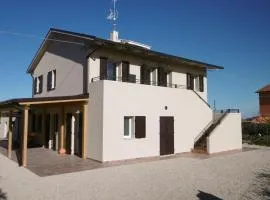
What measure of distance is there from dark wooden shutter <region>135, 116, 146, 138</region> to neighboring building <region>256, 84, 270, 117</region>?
30390 mm

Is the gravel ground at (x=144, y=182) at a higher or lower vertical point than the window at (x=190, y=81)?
lower

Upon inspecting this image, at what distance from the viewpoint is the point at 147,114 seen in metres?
14.7

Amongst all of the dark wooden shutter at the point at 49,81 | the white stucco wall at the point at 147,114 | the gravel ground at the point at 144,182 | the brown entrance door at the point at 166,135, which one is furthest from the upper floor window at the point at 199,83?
the dark wooden shutter at the point at 49,81

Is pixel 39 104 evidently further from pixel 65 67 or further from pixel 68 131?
pixel 65 67

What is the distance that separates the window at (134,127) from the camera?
14.0m

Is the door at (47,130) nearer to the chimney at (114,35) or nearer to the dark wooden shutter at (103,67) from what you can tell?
the dark wooden shutter at (103,67)

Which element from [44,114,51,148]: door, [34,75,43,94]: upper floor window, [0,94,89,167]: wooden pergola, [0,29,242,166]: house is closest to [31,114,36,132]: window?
[0,29,242,166]: house

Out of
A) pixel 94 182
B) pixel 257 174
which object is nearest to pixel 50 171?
pixel 94 182

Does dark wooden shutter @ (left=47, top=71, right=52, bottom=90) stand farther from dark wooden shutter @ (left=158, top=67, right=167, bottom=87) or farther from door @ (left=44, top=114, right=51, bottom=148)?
dark wooden shutter @ (left=158, top=67, right=167, bottom=87)

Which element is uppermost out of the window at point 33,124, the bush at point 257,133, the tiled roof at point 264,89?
the tiled roof at point 264,89

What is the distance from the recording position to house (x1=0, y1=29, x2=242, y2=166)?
13289 millimetres

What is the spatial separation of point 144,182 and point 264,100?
3606 cm

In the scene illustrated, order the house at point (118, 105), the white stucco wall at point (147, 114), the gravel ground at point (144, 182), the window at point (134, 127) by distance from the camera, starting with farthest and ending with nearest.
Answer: the window at point (134, 127) < the house at point (118, 105) < the white stucco wall at point (147, 114) < the gravel ground at point (144, 182)

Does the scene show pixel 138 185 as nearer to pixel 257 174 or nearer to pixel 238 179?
pixel 238 179
